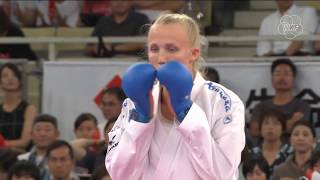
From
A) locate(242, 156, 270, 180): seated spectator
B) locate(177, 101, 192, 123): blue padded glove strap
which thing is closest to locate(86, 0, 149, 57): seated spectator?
locate(242, 156, 270, 180): seated spectator

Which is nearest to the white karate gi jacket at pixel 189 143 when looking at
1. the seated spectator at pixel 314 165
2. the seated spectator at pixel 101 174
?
the seated spectator at pixel 314 165

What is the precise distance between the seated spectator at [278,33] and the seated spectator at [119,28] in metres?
1.14

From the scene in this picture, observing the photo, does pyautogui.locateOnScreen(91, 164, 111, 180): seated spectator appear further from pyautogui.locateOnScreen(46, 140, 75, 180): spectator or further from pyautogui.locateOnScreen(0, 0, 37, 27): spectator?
pyautogui.locateOnScreen(0, 0, 37, 27): spectator

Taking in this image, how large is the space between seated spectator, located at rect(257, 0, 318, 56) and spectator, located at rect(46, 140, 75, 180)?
196cm

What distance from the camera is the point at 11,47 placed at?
29.4 feet

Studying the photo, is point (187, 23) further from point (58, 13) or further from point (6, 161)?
point (58, 13)

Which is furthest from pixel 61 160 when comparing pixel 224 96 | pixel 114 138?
pixel 224 96

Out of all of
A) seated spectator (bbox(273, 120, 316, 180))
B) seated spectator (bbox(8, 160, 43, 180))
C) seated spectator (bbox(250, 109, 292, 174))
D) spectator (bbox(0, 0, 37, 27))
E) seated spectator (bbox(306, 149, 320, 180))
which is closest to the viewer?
seated spectator (bbox(306, 149, 320, 180))

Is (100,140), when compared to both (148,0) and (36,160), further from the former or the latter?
(148,0)

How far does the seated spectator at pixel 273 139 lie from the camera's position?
7219 mm

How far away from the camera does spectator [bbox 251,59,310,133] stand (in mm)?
7637

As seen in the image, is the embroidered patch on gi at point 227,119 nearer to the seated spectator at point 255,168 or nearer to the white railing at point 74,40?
the seated spectator at point 255,168

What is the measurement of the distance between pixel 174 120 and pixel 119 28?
5428 mm

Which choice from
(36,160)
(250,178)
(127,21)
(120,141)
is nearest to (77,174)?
(36,160)
